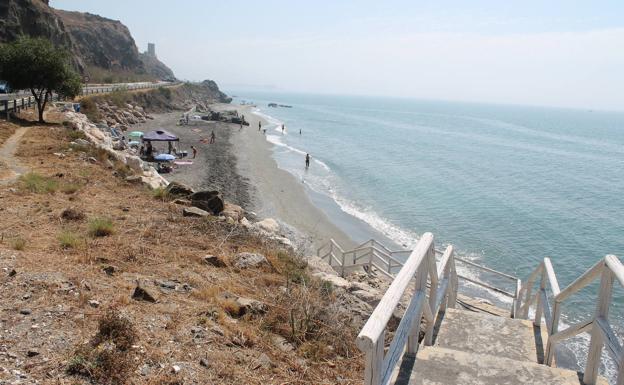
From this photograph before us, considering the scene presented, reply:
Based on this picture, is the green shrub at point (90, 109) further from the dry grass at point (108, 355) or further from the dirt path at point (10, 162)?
the dry grass at point (108, 355)

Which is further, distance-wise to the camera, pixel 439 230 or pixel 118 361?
pixel 439 230

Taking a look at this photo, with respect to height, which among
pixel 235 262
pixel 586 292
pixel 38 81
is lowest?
pixel 586 292

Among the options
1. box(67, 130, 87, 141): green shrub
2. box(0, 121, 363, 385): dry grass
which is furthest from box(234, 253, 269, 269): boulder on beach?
box(67, 130, 87, 141): green shrub

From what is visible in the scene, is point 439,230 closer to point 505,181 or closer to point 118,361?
point 505,181

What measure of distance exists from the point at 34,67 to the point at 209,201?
19.1 m

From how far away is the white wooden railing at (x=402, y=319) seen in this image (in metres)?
2.68

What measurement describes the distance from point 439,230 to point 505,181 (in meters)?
21.9

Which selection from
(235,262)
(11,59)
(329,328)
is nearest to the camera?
(329,328)

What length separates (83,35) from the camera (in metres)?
105

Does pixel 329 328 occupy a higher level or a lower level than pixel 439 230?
higher

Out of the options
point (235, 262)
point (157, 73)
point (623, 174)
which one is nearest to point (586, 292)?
point (235, 262)

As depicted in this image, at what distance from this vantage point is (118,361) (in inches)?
187

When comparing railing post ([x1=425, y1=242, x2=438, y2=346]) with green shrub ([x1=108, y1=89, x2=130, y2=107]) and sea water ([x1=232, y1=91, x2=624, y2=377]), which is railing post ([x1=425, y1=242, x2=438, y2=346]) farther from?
green shrub ([x1=108, y1=89, x2=130, y2=107])

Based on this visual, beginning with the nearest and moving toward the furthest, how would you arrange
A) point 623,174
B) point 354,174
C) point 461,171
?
1. point 354,174
2. point 461,171
3. point 623,174
